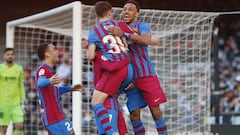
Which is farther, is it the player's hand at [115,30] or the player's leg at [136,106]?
the player's leg at [136,106]

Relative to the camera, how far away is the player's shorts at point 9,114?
1077 centimetres

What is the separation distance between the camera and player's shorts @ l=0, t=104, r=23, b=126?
10.8 metres

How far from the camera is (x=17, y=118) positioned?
35.2ft

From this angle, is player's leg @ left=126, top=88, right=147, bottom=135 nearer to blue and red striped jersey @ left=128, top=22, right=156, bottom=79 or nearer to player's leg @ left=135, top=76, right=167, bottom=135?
player's leg @ left=135, top=76, right=167, bottom=135

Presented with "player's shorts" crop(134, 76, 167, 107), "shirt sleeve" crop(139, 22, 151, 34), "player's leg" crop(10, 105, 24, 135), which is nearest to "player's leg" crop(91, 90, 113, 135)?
"player's shorts" crop(134, 76, 167, 107)

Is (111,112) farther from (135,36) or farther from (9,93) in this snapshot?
(9,93)

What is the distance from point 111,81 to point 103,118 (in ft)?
1.40

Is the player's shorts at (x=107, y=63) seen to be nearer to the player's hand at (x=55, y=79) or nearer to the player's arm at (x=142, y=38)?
the player's arm at (x=142, y=38)

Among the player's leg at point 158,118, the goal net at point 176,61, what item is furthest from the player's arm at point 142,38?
the goal net at point 176,61

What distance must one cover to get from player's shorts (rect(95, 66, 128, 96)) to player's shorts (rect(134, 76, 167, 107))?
0.54 meters

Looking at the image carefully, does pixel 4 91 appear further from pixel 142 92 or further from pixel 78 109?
pixel 142 92

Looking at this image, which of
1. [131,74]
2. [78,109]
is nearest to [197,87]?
[78,109]

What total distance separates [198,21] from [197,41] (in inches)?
20.6

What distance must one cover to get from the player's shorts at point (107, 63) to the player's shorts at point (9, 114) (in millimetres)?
4255
